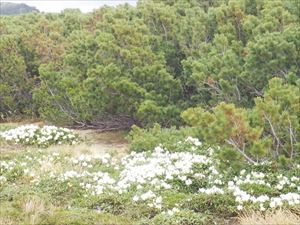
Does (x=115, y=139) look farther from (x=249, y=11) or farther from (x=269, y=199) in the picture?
(x=269, y=199)

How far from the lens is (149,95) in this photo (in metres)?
18.6

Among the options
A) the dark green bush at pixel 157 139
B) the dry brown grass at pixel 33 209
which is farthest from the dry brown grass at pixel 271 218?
the dark green bush at pixel 157 139

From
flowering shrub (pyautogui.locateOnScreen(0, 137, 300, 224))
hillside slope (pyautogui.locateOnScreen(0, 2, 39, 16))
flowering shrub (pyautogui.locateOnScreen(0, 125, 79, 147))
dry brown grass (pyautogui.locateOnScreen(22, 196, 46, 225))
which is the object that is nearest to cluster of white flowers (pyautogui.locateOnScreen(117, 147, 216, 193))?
flowering shrub (pyautogui.locateOnScreen(0, 137, 300, 224))

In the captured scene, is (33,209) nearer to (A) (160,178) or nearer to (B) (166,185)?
(B) (166,185)

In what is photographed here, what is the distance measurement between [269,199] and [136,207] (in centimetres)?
229

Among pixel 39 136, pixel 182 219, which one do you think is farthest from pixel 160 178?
pixel 39 136

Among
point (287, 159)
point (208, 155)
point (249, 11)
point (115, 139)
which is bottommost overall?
point (115, 139)

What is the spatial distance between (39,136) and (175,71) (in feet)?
19.2

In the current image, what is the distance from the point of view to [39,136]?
18.4m

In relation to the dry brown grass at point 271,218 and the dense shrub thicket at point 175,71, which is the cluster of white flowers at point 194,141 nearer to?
the dense shrub thicket at point 175,71

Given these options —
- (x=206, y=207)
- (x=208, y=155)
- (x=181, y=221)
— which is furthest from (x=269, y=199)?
(x=208, y=155)

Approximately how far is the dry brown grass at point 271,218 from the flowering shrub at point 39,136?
10.5 meters

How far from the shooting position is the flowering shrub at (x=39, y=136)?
18.0 metres

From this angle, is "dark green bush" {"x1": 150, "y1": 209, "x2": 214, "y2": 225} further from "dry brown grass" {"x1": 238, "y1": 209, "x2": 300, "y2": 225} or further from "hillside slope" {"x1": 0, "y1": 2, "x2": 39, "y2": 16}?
"hillside slope" {"x1": 0, "y1": 2, "x2": 39, "y2": 16}
